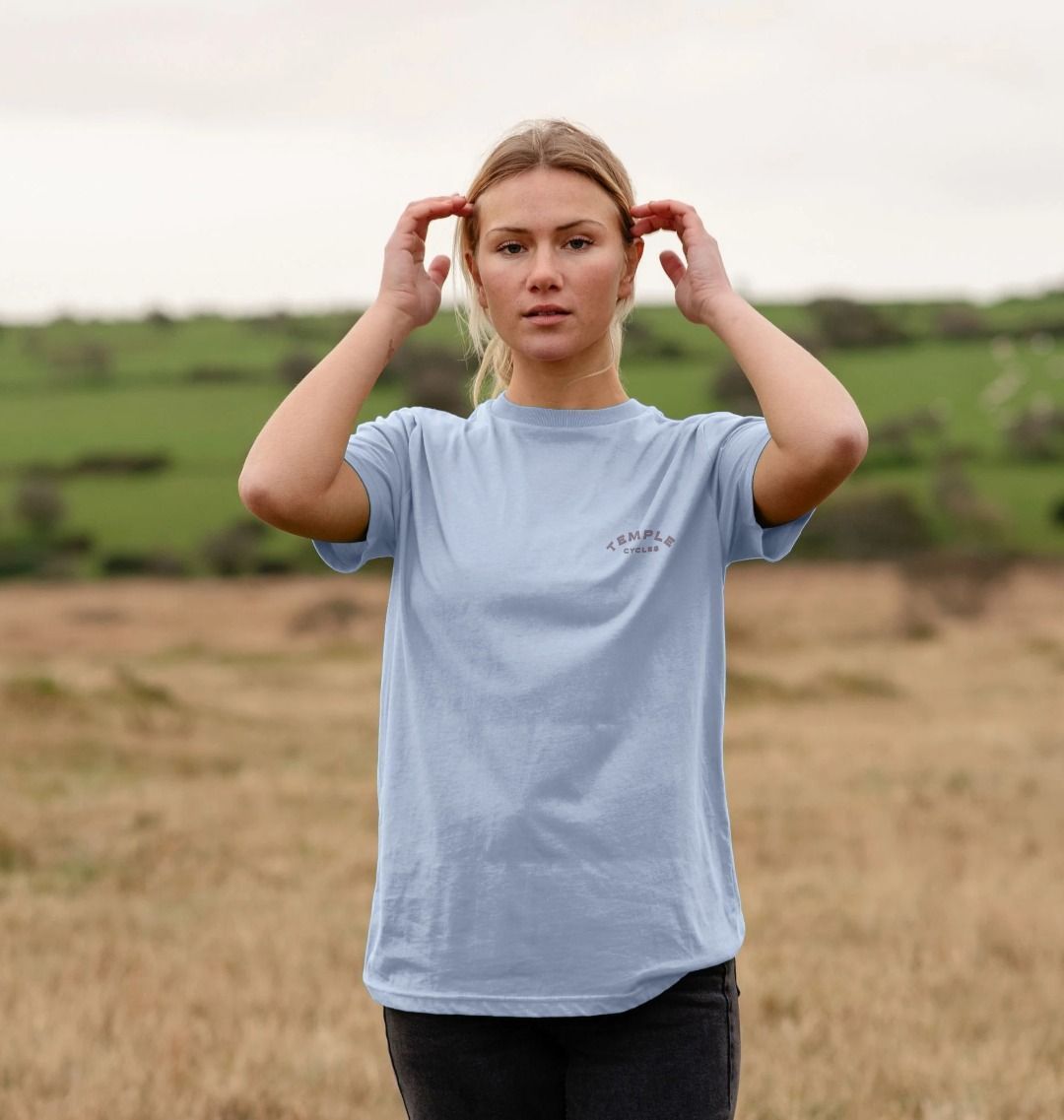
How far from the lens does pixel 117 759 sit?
46.8 feet

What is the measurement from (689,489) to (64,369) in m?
60.3

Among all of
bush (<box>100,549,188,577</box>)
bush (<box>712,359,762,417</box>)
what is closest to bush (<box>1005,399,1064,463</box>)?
bush (<box>712,359,762,417</box>)

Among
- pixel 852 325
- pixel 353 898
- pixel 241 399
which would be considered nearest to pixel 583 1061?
pixel 353 898

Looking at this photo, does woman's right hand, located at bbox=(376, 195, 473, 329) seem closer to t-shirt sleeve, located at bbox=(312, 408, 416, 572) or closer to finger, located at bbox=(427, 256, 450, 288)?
finger, located at bbox=(427, 256, 450, 288)

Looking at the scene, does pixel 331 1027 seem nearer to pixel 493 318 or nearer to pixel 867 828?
pixel 493 318

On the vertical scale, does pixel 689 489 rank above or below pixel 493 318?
below

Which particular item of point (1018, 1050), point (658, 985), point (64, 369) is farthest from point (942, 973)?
point (64, 369)

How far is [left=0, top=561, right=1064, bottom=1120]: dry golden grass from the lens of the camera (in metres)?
5.61

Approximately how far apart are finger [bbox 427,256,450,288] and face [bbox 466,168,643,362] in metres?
0.18

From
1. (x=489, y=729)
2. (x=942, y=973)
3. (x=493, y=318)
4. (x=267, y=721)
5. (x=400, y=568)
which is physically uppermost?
(x=493, y=318)

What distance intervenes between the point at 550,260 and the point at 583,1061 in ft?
4.19

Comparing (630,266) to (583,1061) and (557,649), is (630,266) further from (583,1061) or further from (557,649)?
(583,1061)

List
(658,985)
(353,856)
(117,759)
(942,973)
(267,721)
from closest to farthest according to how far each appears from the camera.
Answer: (658,985)
(942,973)
(353,856)
(117,759)
(267,721)

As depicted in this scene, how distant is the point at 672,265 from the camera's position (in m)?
2.83
